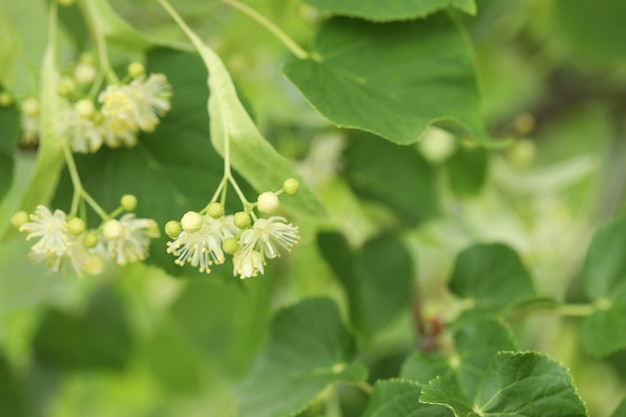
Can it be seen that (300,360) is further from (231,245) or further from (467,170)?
(467,170)

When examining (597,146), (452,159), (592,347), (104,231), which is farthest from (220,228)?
(597,146)

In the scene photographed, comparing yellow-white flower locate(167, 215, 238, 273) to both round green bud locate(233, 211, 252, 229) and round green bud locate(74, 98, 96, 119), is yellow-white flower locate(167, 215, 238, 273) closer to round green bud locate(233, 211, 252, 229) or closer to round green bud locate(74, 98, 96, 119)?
round green bud locate(233, 211, 252, 229)

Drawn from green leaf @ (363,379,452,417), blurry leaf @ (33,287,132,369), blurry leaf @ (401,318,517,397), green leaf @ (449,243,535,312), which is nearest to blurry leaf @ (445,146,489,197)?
green leaf @ (449,243,535,312)

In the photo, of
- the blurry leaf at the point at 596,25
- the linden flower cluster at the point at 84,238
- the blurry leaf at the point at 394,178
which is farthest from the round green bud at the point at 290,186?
the blurry leaf at the point at 596,25

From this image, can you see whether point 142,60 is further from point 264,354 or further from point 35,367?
point 35,367

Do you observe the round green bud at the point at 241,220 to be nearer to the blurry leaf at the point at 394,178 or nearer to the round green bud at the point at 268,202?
the round green bud at the point at 268,202
